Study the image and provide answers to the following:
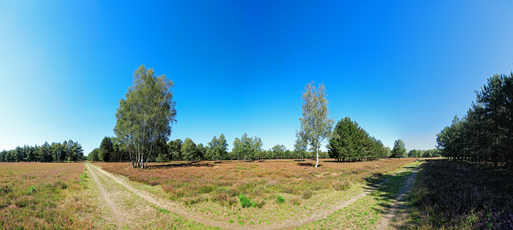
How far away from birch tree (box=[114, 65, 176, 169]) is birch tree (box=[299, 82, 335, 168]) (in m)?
30.7

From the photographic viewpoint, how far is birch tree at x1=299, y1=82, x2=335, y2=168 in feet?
121

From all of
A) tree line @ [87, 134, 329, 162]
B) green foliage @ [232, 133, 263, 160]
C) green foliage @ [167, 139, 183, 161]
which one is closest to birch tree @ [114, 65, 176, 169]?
tree line @ [87, 134, 329, 162]

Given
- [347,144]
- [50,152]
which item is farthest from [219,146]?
[50,152]

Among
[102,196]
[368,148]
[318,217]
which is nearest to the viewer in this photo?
[318,217]

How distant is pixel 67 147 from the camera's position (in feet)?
317

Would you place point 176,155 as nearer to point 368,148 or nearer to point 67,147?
point 67,147

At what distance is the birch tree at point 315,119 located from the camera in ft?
121

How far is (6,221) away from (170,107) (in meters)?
33.2

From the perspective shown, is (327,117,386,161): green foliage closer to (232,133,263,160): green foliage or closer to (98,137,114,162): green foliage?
(232,133,263,160): green foliage

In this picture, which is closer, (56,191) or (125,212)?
(125,212)

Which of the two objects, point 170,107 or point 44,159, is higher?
point 170,107

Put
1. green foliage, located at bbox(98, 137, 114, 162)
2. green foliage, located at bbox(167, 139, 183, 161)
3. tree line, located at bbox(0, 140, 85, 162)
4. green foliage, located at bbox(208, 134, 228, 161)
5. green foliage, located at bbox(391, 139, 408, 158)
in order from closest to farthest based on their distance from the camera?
green foliage, located at bbox(208, 134, 228, 161)
green foliage, located at bbox(167, 139, 183, 161)
green foliage, located at bbox(98, 137, 114, 162)
tree line, located at bbox(0, 140, 85, 162)
green foliage, located at bbox(391, 139, 408, 158)

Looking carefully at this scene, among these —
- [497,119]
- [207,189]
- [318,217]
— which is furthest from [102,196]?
[497,119]

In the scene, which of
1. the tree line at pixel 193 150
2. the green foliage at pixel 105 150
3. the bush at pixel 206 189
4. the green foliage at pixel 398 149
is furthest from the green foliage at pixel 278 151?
the bush at pixel 206 189
